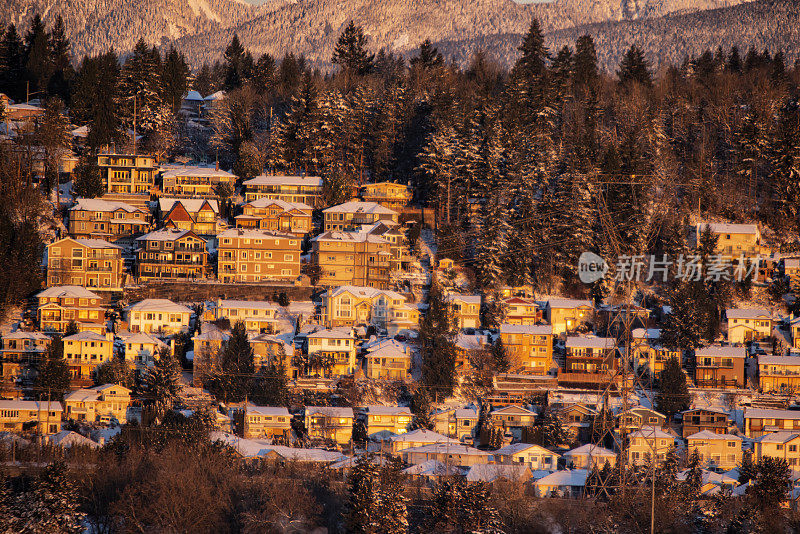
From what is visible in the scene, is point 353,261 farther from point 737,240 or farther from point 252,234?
point 737,240

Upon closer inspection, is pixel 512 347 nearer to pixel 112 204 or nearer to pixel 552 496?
pixel 552 496

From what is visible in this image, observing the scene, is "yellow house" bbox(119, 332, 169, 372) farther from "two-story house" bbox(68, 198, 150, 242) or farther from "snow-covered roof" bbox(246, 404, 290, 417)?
"two-story house" bbox(68, 198, 150, 242)

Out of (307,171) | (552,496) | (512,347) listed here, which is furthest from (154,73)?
(552,496)

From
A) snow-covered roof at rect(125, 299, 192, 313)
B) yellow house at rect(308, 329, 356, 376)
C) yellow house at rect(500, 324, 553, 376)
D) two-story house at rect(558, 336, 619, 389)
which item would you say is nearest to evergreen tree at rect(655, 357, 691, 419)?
two-story house at rect(558, 336, 619, 389)

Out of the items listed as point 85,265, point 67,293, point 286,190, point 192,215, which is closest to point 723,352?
point 286,190

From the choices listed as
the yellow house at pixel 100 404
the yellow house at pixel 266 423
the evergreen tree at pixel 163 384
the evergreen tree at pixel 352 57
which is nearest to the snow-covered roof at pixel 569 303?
the yellow house at pixel 266 423
